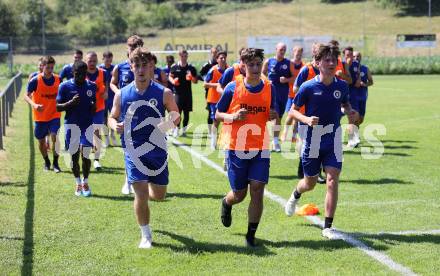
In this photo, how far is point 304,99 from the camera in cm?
A: 812

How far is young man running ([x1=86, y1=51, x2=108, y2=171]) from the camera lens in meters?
12.7

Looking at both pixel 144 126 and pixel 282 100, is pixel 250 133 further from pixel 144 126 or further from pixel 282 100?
pixel 282 100

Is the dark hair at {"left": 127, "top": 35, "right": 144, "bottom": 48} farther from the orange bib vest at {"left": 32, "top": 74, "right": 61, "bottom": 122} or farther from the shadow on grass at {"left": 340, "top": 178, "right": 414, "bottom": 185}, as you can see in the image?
the shadow on grass at {"left": 340, "top": 178, "right": 414, "bottom": 185}

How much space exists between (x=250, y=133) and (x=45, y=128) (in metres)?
6.27

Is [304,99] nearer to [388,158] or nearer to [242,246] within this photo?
[242,246]

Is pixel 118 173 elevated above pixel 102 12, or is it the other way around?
pixel 102 12

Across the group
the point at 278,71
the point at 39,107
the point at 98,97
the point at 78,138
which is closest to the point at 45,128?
the point at 39,107

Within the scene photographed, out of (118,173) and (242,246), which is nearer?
(242,246)

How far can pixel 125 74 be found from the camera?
451 inches

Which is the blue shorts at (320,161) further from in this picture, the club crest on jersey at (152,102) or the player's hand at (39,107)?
the player's hand at (39,107)

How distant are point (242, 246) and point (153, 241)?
1.03m

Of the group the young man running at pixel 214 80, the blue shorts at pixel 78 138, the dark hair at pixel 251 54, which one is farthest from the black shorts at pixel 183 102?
the dark hair at pixel 251 54

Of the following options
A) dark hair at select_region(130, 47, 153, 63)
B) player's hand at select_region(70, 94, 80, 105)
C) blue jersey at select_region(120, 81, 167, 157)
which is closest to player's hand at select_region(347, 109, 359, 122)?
blue jersey at select_region(120, 81, 167, 157)

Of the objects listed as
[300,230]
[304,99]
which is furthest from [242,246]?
[304,99]
